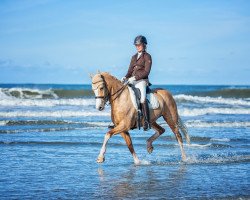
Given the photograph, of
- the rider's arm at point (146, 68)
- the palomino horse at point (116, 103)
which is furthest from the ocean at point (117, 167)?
the rider's arm at point (146, 68)

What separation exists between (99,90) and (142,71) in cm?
146

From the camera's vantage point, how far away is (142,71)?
10.9m

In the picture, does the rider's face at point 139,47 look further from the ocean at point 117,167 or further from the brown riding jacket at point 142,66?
the ocean at point 117,167

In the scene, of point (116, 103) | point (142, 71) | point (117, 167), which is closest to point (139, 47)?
point (142, 71)

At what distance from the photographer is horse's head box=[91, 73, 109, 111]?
9762 mm

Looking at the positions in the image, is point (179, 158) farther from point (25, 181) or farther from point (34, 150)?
point (25, 181)

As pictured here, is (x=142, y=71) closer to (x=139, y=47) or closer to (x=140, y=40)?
(x=139, y=47)

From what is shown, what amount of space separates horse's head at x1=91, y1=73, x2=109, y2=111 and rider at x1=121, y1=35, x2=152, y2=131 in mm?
1014

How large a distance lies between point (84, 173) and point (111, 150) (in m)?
3.79

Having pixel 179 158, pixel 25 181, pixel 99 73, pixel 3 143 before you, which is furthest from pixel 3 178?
pixel 3 143

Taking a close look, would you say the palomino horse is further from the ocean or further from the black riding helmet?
the black riding helmet

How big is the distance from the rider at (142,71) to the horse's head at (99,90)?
3.33ft

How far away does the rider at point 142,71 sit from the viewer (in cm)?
1076

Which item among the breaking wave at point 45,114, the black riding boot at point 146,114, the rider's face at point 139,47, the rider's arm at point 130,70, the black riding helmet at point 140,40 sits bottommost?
the breaking wave at point 45,114
